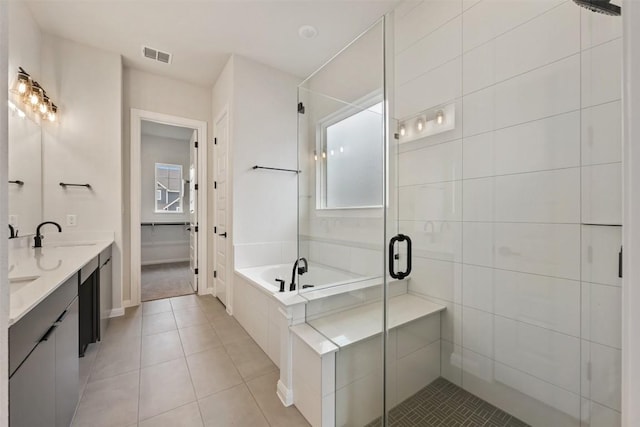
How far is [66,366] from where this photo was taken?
4.03 ft

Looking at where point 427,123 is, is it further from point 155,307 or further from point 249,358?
point 155,307

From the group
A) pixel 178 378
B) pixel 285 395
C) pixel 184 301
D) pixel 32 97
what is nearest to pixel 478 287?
pixel 285 395

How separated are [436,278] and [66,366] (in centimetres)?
219

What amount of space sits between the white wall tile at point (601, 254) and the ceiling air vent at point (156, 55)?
394 cm

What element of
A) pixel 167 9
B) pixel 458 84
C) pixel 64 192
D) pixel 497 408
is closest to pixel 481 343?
pixel 497 408

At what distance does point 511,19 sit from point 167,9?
2661 millimetres

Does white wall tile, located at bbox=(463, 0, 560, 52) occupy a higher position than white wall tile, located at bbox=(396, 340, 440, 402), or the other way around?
white wall tile, located at bbox=(463, 0, 560, 52)

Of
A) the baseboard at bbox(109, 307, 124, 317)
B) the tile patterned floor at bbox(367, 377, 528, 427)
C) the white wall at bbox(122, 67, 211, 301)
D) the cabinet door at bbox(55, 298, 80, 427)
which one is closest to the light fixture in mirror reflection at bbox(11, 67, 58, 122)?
the white wall at bbox(122, 67, 211, 301)

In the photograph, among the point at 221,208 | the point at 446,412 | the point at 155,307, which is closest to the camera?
the point at 446,412

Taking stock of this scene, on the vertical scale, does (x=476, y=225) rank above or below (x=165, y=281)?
above

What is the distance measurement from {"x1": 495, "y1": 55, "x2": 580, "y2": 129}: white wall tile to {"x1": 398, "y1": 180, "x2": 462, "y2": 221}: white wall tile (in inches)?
19.2

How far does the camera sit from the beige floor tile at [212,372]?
68.6 inches

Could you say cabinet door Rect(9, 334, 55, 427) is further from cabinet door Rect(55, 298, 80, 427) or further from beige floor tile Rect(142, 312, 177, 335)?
beige floor tile Rect(142, 312, 177, 335)

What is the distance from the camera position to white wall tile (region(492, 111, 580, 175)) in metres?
1.28
